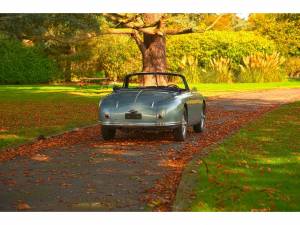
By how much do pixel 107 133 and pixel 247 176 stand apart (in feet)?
14.0

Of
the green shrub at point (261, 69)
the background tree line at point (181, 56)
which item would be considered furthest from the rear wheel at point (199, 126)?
the green shrub at point (261, 69)

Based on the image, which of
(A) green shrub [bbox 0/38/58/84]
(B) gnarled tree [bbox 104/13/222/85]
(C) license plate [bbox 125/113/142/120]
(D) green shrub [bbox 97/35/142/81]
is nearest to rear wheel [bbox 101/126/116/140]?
(C) license plate [bbox 125/113/142/120]

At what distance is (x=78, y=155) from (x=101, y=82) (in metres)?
23.1

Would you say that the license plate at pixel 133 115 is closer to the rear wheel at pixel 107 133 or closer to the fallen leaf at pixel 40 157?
the rear wheel at pixel 107 133

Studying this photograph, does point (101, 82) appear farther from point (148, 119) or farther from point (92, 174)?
point (92, 174)

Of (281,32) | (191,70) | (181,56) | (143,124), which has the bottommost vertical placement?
(191,70)

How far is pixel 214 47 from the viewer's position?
39.5 m

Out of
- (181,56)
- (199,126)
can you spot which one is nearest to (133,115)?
(199,126)

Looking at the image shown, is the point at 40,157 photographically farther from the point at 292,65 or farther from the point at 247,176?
the point at 292,65

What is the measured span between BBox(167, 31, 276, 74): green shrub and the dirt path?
24.9 metres

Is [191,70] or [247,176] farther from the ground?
[247,176]

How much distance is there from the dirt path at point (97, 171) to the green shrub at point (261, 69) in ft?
73.1

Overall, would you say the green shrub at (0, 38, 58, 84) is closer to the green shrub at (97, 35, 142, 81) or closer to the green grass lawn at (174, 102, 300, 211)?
the green shrub at (97, 35, 142, 81)

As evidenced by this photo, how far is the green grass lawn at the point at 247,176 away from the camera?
21.5 feet
